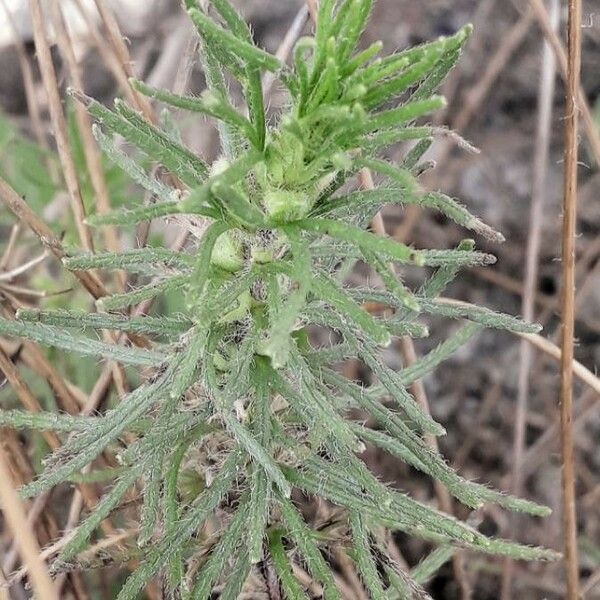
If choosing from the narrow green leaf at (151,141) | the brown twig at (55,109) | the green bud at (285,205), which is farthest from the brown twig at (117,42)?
the green bud at (285,205)

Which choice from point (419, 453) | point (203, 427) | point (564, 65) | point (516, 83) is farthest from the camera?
point (516, 83)

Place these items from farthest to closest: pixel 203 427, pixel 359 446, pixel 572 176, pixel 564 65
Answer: pixel 564 65, pixel 572 176, pixel 203 427, pixel 359 446

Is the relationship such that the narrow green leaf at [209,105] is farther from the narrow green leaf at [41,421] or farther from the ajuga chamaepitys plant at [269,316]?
the narrow green leaf at [41,421]

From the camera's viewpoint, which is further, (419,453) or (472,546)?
(472,546)

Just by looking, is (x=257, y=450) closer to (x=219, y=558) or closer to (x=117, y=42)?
(x=219, y=558)

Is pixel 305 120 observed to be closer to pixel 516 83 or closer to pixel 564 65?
pixel 564 65

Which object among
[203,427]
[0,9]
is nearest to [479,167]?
[0,9]

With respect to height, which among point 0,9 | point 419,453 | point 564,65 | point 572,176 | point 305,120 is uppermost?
point 0,9
